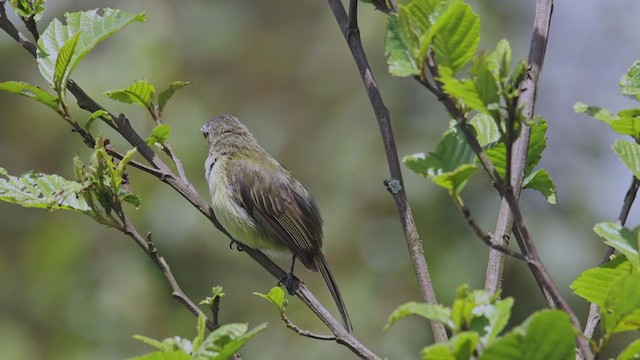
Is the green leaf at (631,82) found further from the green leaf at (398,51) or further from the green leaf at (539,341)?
Answer: the green leaf at (539,341)

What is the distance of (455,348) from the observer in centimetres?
133

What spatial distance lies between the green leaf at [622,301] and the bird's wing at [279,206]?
10.4ft

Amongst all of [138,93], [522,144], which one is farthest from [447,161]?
[138,93]

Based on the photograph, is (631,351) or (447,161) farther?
(447,161)

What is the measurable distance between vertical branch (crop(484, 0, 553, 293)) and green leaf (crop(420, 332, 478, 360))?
72 cm

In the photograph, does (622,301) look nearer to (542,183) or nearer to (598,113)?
(598,113)

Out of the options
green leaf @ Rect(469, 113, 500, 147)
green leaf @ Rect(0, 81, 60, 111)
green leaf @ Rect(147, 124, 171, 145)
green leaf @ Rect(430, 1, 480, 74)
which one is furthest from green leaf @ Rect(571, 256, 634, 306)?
green leaf @ Rect(0, 81, 60, 111)

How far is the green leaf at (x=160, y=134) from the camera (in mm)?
2562

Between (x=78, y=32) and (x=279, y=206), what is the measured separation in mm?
2663

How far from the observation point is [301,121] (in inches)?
287

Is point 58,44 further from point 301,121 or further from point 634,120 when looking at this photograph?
point 301,121

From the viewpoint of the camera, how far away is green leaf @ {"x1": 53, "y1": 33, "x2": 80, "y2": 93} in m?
2.27

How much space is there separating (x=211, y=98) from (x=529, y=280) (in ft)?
9.67

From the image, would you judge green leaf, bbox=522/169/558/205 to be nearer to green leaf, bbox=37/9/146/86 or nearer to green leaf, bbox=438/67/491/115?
green leaf, bbox=438/67/491/115
